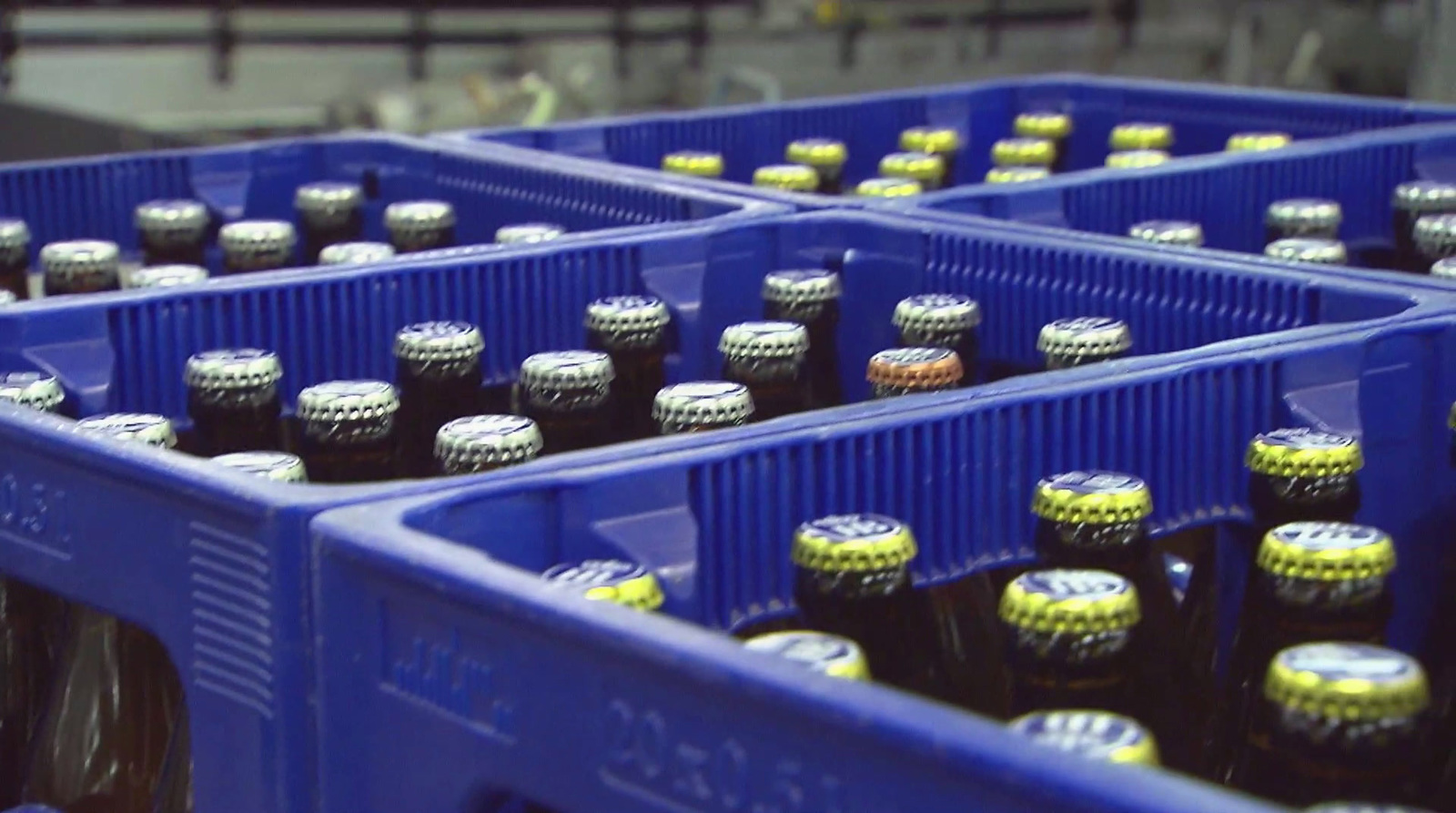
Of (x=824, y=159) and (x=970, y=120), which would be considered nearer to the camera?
(x=824, y=159)

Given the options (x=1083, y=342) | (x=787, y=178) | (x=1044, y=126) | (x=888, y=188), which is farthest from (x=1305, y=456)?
(x=1044, y=126)

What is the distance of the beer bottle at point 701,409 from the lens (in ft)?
3.98

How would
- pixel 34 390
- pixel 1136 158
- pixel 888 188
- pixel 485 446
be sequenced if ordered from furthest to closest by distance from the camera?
pixel 1136 158, pixel 888 188, pixel 34 390, pixel 485 446

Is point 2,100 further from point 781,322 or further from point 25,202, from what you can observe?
point 781,322

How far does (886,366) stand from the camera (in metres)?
1.33

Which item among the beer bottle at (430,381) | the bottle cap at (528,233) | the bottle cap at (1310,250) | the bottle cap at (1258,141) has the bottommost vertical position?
the beer bottle at (430,381)

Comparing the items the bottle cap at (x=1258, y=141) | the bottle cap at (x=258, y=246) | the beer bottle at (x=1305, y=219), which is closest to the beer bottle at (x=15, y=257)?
the bottle cap at (x=258, y=246)

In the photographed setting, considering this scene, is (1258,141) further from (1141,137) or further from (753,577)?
(753,577)

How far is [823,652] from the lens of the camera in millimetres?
811

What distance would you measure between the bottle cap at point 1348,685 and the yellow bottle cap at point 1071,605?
0.09 metres

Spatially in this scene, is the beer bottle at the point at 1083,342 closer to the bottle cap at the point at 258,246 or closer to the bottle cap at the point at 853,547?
the bottle cap at the point at 853,547

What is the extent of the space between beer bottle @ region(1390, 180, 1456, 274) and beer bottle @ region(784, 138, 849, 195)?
2.13 feet

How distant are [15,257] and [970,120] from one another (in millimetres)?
1254

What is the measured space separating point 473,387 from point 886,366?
303 millimetres
